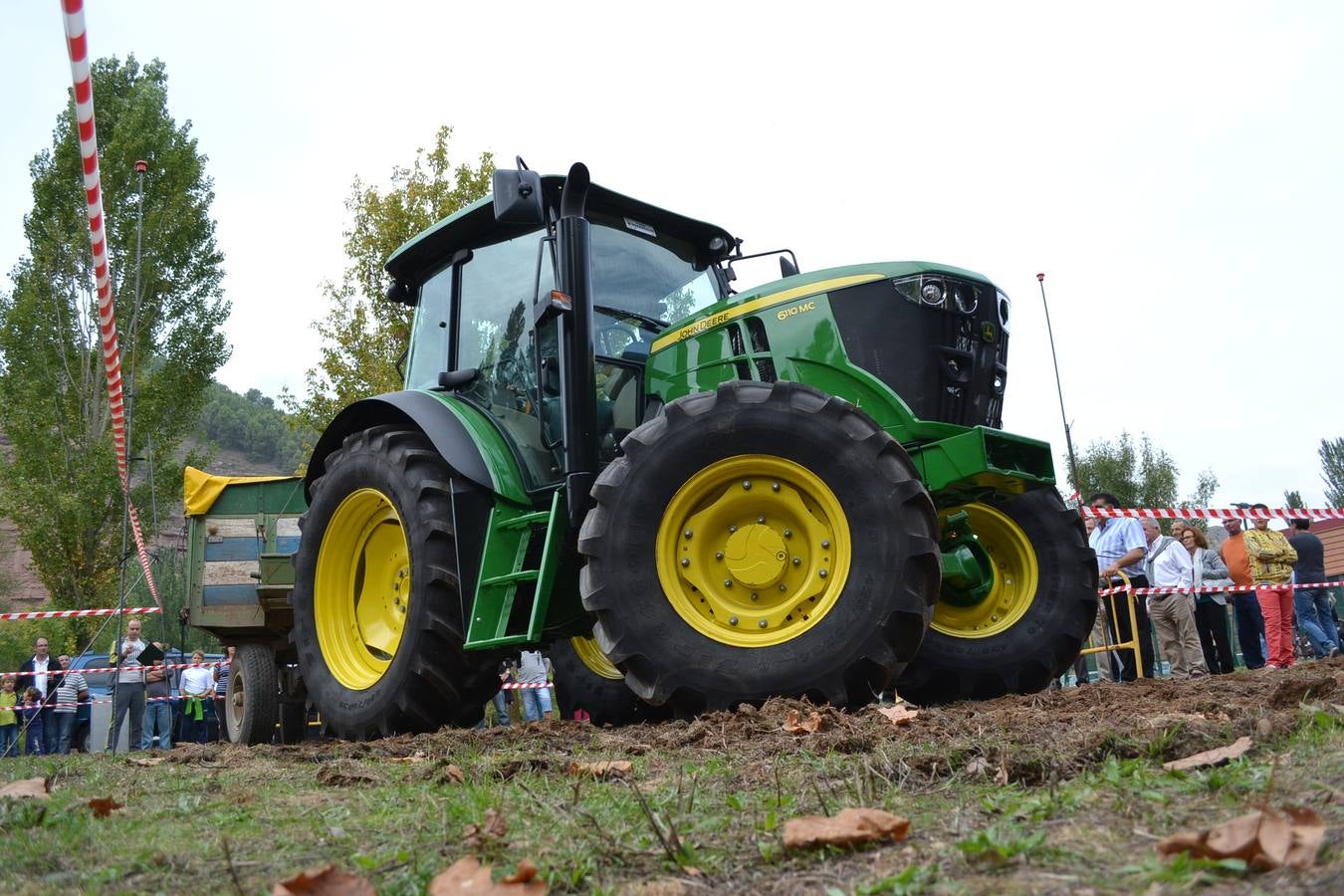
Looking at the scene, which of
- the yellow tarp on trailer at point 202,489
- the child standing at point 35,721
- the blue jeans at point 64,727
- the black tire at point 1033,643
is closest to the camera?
the black tire at point 1033,643

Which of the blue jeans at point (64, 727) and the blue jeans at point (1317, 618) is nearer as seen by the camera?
the blue jeans at point (1317, 618)

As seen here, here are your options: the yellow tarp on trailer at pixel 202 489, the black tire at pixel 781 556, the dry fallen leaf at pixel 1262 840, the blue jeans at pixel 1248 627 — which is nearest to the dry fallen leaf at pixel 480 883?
the dry fallen leaf at pixel 1262 840

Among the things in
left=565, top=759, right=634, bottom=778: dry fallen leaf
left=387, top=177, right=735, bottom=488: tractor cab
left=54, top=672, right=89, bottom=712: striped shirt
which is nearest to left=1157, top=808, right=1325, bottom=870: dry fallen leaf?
left=565, top=759, right=634, bottom=778: dry fallen leaf

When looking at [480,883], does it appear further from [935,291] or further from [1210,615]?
[1210,615]

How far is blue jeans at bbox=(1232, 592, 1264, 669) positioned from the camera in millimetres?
9992

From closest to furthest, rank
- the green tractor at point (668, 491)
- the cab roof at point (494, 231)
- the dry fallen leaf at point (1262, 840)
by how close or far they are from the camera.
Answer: the dry fallen leaf at point (1262, 840)
the green tractor at point (668, 491)
the cab roof at point (494, 231)

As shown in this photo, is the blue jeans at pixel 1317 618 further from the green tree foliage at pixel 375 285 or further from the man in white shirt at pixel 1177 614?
the green tree foliage at pixel 375 285

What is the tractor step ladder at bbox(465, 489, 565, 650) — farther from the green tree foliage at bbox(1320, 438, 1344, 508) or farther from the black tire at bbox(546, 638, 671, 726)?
the green tree foliage at bbox(1320, 438, 1344, 508)

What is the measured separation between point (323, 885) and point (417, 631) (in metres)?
3.37

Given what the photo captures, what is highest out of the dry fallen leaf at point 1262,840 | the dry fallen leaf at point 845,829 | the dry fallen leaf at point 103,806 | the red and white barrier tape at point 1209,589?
the red and white barrier tape at point 1209,589

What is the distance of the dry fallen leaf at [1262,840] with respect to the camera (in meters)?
1.55

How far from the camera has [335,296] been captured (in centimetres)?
1705

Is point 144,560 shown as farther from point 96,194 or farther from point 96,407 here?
point 96,407

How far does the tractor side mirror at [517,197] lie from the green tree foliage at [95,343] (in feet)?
64.1
